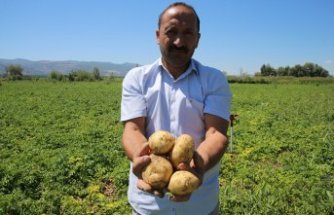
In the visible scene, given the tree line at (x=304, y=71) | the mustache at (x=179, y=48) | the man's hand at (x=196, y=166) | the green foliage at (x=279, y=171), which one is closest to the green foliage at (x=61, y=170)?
the green foliage at (x=279, y=171)

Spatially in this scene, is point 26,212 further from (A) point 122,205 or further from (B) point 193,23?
(B) point 193,23

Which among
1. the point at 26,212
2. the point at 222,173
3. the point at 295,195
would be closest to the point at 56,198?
the point at 26,212

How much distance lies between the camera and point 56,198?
264 inches

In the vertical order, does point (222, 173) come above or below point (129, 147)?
below

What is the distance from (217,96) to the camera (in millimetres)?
Result: 2611

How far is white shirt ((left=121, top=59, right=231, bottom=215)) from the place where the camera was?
8.48 ft

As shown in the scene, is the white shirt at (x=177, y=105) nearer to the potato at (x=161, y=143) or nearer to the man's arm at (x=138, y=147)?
the man's arm at (x=138, y=147)

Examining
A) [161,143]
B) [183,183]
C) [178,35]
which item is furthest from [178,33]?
[183,183]

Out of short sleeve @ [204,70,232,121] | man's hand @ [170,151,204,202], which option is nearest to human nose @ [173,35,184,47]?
short sleeve @ [204,70,232,121]

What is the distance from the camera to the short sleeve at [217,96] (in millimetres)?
2564

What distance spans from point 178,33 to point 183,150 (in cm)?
78

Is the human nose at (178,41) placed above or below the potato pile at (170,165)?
above

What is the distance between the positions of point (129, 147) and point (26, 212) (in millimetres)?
4338

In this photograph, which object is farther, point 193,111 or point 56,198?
point 56,198
